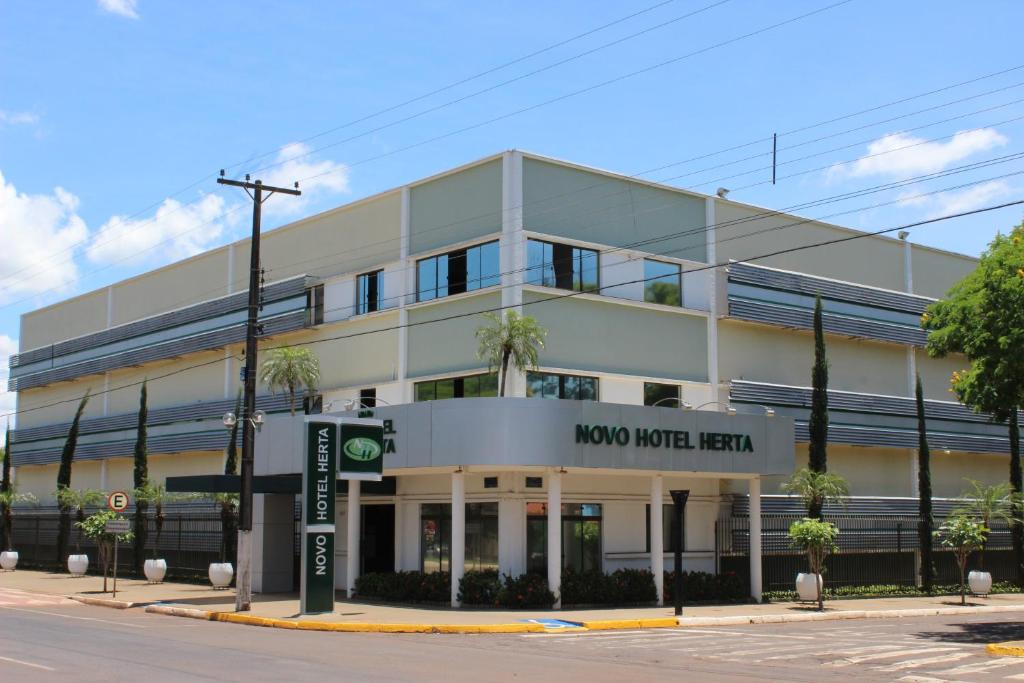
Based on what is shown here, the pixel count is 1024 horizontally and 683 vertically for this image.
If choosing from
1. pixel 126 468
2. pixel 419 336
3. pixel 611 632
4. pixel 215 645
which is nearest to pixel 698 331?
pixel 419 336

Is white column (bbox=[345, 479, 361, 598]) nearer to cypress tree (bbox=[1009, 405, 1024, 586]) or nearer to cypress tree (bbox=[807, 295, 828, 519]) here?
cypress tree (bbox=[807, 295, 828, 519])

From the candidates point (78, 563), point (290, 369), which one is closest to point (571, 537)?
point (290, 369)

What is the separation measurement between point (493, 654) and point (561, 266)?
16303 mm

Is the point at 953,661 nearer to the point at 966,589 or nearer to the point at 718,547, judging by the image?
the point at 718,547

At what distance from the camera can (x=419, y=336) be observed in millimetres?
36219

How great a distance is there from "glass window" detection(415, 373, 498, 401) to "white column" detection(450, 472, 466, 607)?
401 cm

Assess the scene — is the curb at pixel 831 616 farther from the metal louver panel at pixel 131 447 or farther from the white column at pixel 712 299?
the metal louver panel at pixel 131 447

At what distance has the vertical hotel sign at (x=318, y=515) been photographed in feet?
87.6

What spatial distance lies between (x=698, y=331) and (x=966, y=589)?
1504 cm

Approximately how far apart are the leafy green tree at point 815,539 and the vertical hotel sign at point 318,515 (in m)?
13.9

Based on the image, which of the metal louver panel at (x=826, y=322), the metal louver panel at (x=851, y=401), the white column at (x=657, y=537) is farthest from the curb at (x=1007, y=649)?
the metal louver panel at (x=826, y=322)

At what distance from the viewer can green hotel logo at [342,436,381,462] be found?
1097 inches

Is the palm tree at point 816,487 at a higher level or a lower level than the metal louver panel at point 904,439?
lower

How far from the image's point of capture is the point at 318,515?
89.2 ft
